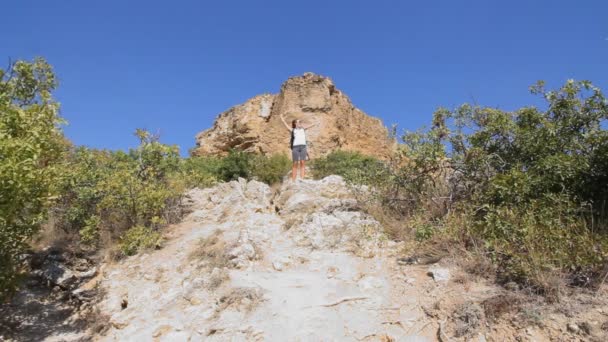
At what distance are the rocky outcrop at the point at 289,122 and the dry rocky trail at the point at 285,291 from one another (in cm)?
1179

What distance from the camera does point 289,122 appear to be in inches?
744

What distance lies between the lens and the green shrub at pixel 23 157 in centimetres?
388

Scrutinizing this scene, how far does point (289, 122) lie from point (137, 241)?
42.5 feet

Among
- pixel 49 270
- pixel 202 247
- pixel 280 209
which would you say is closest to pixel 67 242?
pixel 49 270

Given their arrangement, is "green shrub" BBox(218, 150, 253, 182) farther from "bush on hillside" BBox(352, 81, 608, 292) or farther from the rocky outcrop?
"bush on hillside" BBox(352, 81, 608, 292)

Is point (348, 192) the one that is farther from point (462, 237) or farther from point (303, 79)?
point (303, 79)

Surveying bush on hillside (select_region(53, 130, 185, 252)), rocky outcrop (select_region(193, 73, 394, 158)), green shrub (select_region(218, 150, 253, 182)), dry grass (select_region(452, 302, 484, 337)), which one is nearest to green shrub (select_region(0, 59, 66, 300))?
bush on hillside (select_region(53, 130, 185, 252))

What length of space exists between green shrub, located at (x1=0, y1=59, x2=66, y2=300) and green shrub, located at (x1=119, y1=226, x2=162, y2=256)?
4.19ft

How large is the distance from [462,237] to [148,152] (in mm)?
5980

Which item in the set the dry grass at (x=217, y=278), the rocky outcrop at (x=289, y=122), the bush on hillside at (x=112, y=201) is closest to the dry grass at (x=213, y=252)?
the dry grass at (x=217, y=278)

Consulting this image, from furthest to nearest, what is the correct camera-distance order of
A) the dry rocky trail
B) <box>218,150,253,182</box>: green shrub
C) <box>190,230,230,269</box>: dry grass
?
<box>218,150,253,182</box>: green shrub, <box>190,230,230,269</box>: dry grass, the dry rocky trail

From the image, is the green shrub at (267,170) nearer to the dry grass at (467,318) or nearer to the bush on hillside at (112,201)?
the bush on hillside at (112,201)

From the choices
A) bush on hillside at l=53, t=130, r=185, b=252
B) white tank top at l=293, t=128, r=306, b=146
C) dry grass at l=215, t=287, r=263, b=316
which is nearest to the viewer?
dry grass at l=215, t=287, r=263, b=316

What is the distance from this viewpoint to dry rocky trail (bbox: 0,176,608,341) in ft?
12.0
